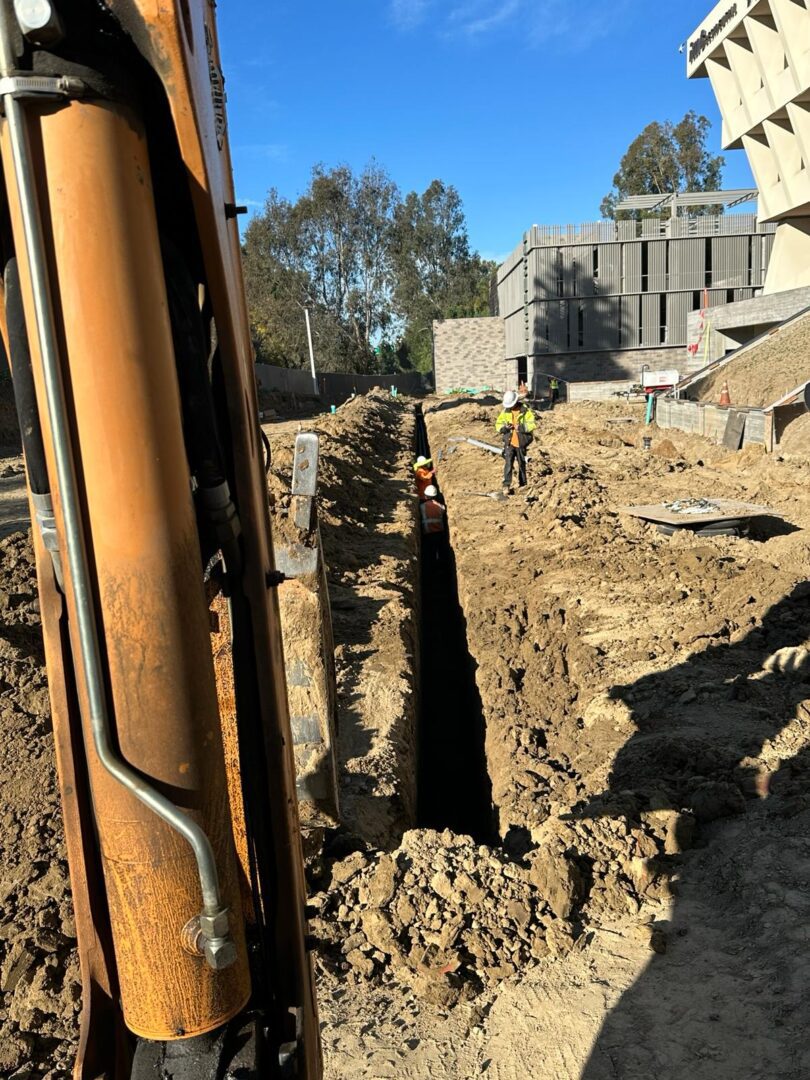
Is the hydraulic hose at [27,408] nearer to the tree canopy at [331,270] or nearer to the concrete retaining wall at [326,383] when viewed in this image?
the concrete retaining wall at [326,383]

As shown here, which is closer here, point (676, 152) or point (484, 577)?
point (484, 577)

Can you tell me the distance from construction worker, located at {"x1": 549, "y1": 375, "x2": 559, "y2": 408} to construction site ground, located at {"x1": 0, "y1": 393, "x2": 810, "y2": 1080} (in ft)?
97.7

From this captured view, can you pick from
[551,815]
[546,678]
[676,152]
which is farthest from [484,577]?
[676,152]

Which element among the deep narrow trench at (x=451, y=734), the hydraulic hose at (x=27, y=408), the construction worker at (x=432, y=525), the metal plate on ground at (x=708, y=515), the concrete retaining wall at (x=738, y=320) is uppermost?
the concrete retaining wall at (x=738, y=320)

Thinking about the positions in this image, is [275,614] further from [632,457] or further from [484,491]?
[632,457]

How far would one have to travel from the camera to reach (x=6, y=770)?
197 inches

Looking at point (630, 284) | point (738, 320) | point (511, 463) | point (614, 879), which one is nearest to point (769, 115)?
point (738, 320)

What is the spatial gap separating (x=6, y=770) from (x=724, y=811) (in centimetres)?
434

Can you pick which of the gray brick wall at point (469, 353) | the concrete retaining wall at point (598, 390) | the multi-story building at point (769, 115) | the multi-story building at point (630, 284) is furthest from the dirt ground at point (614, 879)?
the gray brick wall at point (469, 353)

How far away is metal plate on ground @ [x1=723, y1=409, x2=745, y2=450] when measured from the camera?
672 inches

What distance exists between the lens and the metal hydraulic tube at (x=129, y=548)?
1.31m

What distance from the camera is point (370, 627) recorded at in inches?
319

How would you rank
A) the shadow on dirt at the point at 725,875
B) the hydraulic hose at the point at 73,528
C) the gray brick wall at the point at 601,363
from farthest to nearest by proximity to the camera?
1. the gray brick wall at the point at 601,363
2. the shadow on dirt at the point at 725,875
3. the hydraulic hose at the point at 73,528

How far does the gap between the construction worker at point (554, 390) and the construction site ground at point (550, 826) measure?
29.8 m
